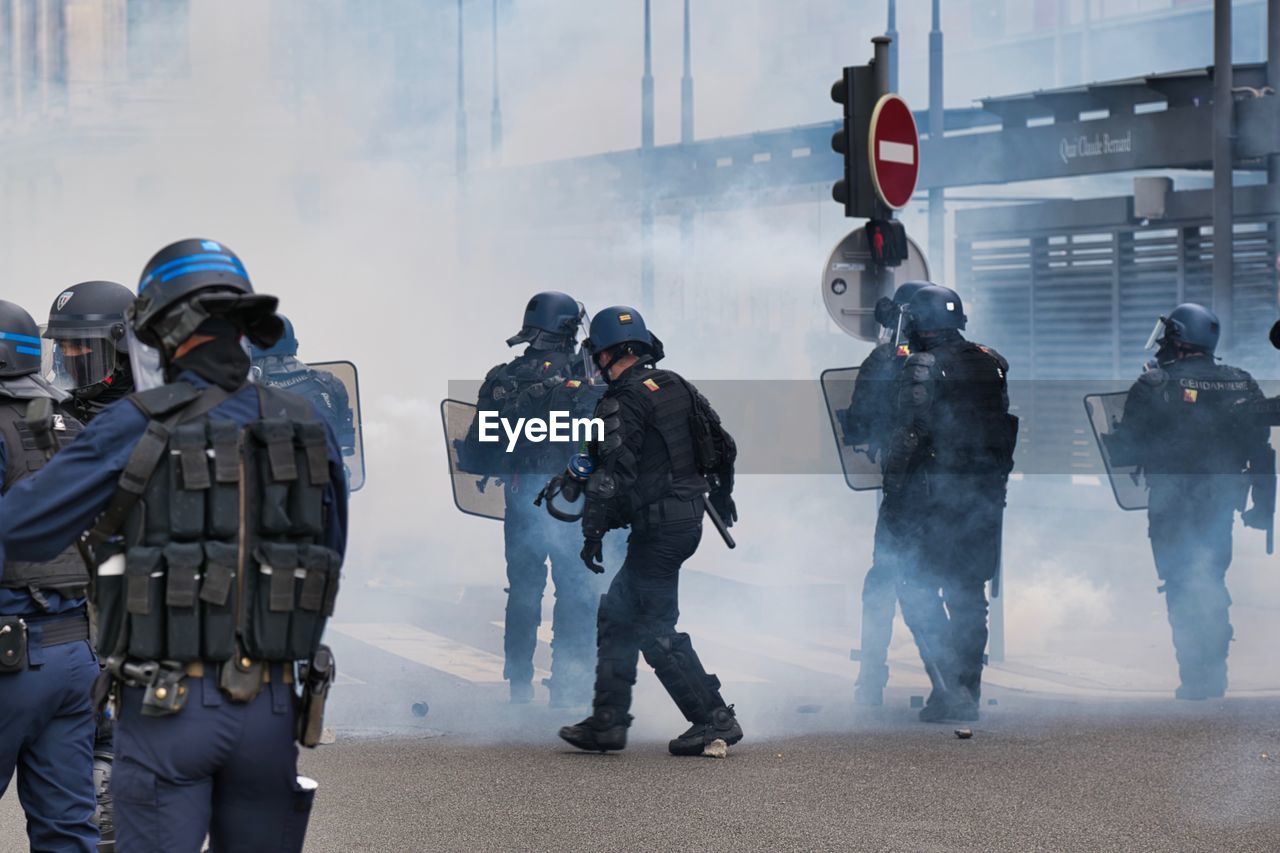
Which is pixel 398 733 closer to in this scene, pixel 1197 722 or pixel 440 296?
pixel 1197 722

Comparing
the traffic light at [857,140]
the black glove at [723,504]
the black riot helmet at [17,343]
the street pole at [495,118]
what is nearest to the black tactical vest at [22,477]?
the black riot helmet at [17,343]

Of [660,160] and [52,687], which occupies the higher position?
[660,160]

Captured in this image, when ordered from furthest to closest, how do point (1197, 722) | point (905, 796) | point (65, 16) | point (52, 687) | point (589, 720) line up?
point (65, 16)
point (1197, 722)
point (589, 720)
point (905, 796)
point (52, 687)

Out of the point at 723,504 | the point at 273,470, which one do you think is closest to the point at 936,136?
the point at 723,504

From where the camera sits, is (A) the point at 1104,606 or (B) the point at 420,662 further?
(A) the point at 1104,606

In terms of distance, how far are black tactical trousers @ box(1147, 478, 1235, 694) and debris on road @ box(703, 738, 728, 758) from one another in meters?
2.63

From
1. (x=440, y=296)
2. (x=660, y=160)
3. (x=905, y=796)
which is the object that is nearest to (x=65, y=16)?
(x=440, y=296)

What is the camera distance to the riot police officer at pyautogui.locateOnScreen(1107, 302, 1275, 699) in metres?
8.53

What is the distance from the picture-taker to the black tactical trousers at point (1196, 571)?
8.52m

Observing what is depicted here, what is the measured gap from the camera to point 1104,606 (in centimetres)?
1228

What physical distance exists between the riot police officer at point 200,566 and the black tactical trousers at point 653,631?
3544 millimetres

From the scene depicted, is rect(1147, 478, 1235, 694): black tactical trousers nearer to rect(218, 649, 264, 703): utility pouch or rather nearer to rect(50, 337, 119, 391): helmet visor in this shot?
rect(50, 337, 119, 391): helmet visor

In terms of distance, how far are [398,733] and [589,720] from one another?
998 millimetres

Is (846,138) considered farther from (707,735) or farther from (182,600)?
(182,600)
